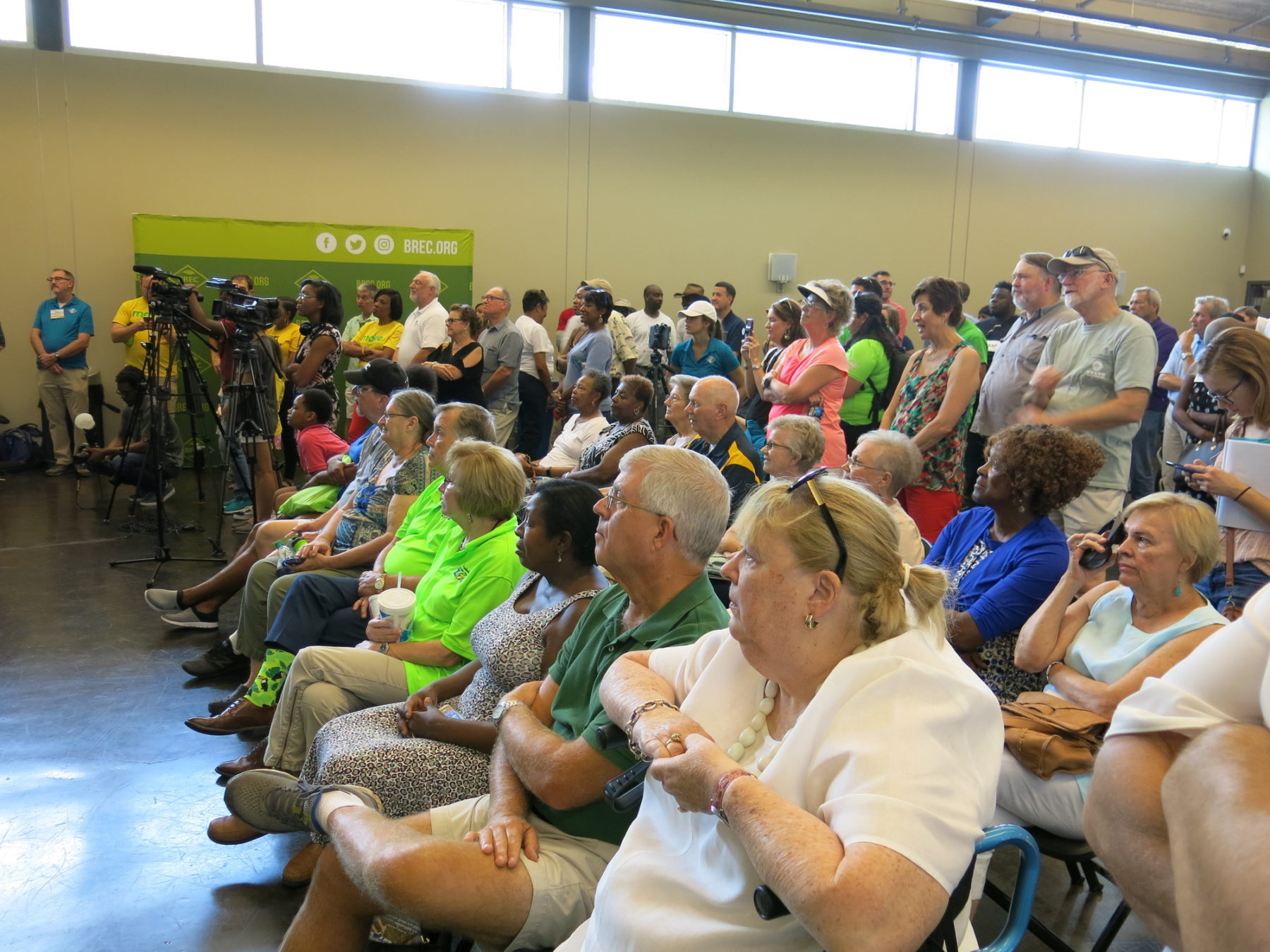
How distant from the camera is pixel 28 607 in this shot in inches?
181

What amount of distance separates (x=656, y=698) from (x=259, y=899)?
1.44m

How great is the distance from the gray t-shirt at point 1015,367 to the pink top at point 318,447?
3.18m

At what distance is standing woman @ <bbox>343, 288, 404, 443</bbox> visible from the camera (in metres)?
7.07

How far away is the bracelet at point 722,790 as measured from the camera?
1187 mm

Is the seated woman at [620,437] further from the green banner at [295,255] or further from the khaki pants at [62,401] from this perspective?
the khaki pants at [62,401]

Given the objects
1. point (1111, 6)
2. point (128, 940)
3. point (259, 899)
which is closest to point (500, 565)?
point (259, 899)

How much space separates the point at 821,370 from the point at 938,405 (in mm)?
591

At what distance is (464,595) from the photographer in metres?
2.66

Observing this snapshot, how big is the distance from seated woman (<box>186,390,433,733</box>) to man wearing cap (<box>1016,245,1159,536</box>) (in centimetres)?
234

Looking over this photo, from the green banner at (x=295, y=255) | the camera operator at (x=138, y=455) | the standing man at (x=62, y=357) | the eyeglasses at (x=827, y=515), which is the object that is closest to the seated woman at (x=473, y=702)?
the eyeglasses at (x=827, y=515)

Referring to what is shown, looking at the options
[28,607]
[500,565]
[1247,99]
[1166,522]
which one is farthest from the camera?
[1247,99]

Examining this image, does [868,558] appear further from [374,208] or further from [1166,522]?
[374,208]

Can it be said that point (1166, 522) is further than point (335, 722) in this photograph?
No

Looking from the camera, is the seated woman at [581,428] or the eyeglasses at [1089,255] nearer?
the eyeglasses at [1089,255]
